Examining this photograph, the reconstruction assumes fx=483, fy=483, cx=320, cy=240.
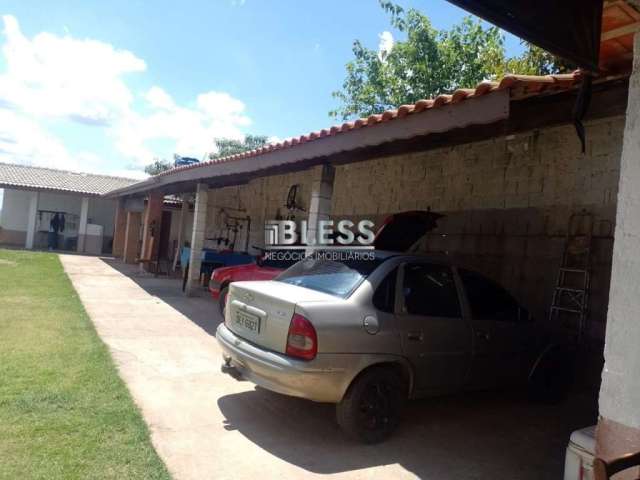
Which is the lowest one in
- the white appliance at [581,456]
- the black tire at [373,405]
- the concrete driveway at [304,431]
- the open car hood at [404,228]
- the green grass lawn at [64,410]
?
the concrete driveway at [304,431]

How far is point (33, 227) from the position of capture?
24234 mm

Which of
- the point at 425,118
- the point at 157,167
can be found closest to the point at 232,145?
the point at 157,167

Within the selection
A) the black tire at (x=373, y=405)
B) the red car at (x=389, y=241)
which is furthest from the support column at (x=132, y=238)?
the black tire at (x=373, y=405)

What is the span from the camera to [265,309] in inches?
162

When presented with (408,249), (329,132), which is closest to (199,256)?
(408,249)

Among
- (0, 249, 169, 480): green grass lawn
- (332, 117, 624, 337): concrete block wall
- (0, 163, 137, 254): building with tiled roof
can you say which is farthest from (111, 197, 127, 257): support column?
(332, 117, 624, 337): concrete block wall

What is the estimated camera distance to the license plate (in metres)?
4.20

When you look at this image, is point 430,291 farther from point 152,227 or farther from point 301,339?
point 152,227

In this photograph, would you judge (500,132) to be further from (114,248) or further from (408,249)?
(114,248)

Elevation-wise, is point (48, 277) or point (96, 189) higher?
point (96, 189)

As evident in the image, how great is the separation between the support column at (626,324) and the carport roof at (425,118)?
1.17 meters

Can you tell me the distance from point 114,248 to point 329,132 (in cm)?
2099

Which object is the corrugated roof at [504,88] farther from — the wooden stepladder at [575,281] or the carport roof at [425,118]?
the wooden stepladder at [575,281]

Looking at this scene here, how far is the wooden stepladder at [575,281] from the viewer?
6.09 metres
